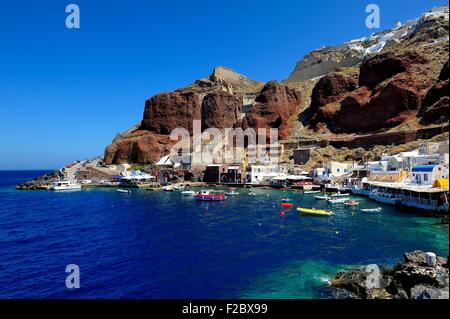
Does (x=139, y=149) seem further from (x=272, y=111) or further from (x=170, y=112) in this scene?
(x=272, y=111)

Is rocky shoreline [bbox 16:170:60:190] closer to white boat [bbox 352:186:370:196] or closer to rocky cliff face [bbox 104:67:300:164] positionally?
rocky cliff face [bbox 104:67:300:164]

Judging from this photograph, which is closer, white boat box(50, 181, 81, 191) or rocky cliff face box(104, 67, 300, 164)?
white boat box(50, 181, 81, 191)

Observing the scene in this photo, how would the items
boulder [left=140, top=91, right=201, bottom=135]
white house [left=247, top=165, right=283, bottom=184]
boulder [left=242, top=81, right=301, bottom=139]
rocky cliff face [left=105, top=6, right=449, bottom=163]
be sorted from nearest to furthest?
white house [left=247, top=165, right=283, bottom=184], rocky cliff face [left=105, top=6, right=449, bottom=163], boulder [left=242, top=81, right=301, bottom=139], boulder [left=140, top=91, right=201, bottom=135]

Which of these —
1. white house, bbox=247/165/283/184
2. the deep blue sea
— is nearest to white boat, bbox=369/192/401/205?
the deep blue sea

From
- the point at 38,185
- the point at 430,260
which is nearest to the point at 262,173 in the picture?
the point at 38,185
